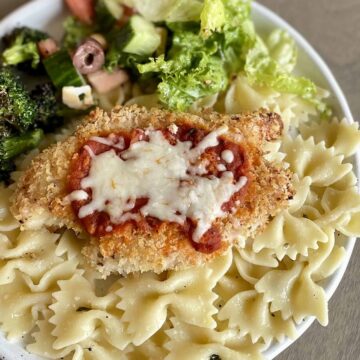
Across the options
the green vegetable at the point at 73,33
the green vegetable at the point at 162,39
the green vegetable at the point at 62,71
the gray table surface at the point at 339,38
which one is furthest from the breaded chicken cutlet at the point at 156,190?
the gray table surface at the point at 339,38

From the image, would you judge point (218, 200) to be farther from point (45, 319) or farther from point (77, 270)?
point (45, 319)

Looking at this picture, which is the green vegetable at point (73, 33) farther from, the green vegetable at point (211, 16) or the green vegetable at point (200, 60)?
the green vegetable at point (211, 16)

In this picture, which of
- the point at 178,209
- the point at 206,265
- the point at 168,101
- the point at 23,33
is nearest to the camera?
the point at 178,209

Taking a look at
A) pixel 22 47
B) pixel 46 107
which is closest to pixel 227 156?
pixel 46 107

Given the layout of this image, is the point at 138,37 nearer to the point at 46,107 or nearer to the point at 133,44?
the point at 133,44

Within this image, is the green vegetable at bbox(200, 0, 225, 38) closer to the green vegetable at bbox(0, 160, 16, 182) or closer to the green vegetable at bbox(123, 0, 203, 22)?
the green vegetable at bbox(123, 0, 203, 22)

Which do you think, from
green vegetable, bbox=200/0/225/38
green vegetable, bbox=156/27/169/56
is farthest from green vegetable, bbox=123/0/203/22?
green vegetable, bbox=200/0/225/38

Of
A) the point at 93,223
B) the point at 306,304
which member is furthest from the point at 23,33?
the point at 306,304
